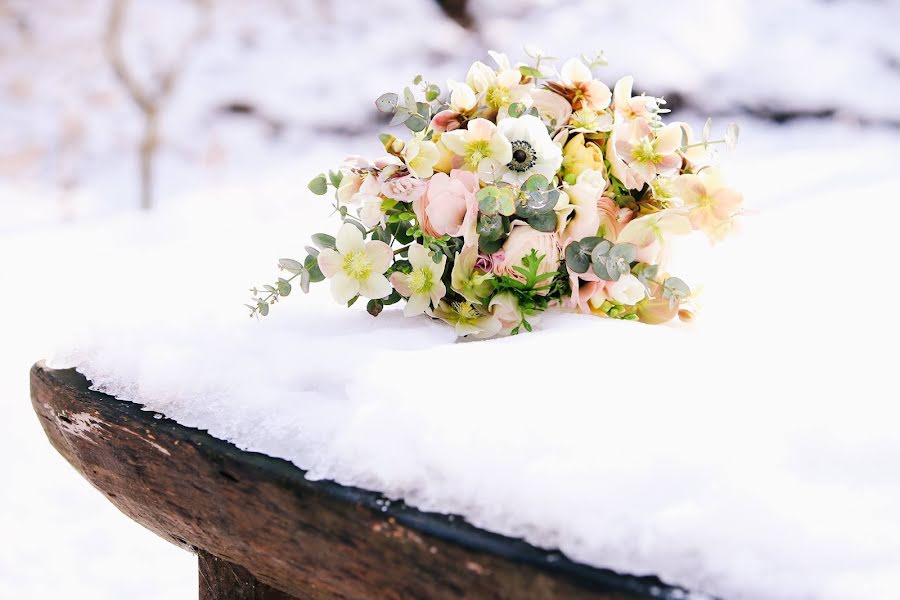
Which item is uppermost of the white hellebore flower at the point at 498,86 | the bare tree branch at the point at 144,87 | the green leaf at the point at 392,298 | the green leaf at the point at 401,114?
the bare tree branch at the point at 144,87

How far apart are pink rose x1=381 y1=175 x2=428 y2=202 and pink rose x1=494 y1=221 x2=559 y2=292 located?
87 mm

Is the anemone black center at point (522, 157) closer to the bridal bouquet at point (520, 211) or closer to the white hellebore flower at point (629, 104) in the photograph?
the bridal bouquet at point (520, 211)

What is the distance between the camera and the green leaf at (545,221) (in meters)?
0.64

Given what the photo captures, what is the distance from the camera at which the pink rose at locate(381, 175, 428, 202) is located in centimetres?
67

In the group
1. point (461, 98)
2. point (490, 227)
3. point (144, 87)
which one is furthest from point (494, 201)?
point (144, 87)

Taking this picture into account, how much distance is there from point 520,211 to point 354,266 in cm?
15

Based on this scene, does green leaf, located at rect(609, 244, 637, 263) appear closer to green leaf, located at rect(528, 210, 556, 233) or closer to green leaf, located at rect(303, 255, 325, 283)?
green leaf, located at rect(528, 210, 556, 233)

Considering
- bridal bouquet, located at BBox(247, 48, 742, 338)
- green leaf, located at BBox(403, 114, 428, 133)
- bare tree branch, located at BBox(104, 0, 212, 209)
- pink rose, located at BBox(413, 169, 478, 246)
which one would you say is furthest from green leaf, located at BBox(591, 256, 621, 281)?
bare tree branch, located at BBox(104, 0, 212, 209)

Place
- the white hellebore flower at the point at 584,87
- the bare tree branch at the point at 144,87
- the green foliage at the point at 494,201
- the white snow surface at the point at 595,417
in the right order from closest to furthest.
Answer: the white snow surface at the point at 595,417 → the green foliage at the point at 494,201 → the white hellebore flower at the point at 584,87 → the bare tree branch at the point at 144,87

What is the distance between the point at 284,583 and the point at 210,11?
408cm

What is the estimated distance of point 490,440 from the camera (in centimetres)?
42

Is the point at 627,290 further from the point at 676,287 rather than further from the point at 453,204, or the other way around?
the point at 453,204

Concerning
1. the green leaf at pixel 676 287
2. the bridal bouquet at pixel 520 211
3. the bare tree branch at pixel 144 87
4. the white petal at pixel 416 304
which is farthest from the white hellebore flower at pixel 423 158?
the bare tree branch at pixel 144 87

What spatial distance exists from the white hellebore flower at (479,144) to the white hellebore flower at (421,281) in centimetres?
9
